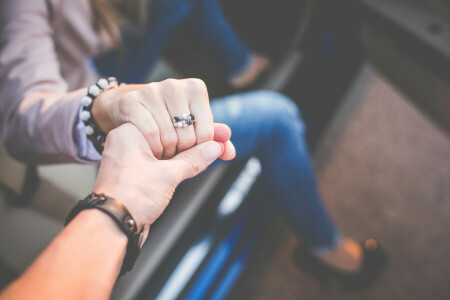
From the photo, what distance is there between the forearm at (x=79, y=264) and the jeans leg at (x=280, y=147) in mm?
368

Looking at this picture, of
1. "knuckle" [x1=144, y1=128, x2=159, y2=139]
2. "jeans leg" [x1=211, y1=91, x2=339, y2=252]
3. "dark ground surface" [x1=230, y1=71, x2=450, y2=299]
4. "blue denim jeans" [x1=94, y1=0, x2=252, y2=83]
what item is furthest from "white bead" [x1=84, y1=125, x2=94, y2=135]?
"dark ground surface" [x1=230, y1=71, x2=450, y2=299]

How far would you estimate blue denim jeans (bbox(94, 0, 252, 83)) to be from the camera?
722 millimetres

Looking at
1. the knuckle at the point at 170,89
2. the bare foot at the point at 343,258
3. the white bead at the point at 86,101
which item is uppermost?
the knuckle at the point at 170,89

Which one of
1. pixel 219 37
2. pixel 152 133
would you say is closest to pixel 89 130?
pixel 152 133

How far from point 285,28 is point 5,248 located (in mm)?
919

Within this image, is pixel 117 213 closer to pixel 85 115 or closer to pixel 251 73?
pixel 85 115

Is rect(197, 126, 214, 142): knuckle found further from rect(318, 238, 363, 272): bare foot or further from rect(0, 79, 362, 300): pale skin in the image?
rect(318, 238, 363, 272): bare foot

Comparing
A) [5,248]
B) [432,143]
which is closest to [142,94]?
[5,248]

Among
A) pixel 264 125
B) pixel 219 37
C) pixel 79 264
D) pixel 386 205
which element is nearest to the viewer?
pixel 79 264

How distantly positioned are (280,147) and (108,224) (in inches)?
19.1

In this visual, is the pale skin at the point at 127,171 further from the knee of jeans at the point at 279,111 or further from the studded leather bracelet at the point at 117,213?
the knee of jeans at the point at 279,111

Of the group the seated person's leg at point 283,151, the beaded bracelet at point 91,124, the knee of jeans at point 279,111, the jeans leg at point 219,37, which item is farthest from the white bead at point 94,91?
the jeans leg at point 219,37

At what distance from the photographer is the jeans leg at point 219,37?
846 millimetres

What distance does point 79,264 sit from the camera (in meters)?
0.26
